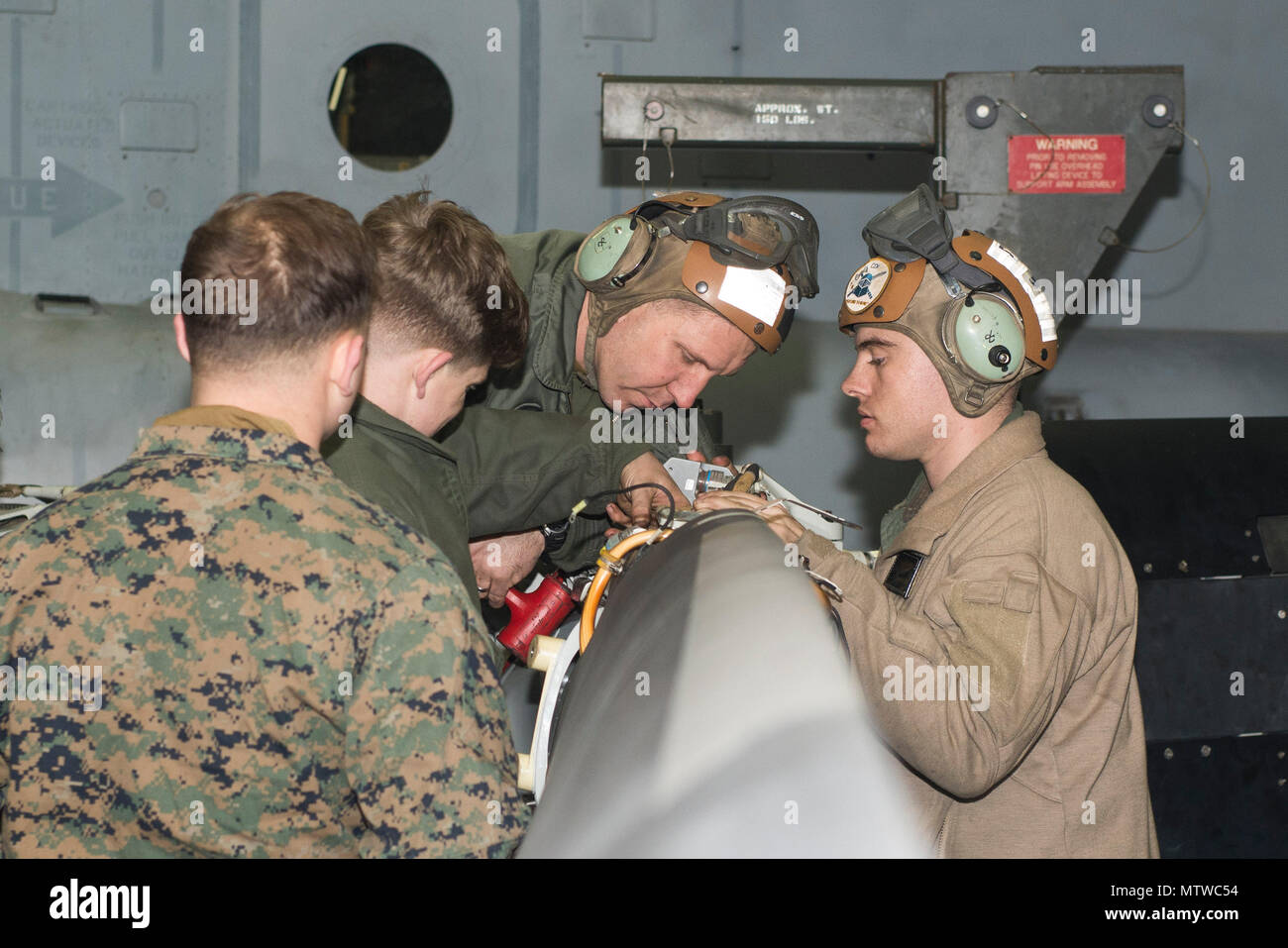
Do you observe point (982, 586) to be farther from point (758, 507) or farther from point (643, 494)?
point (643, 494)

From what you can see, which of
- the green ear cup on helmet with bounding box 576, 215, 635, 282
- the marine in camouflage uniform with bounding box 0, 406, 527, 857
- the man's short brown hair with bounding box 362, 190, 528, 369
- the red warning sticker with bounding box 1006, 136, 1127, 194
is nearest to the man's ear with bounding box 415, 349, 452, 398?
the man's short brown hair with bounding box 362, 190, 528, 369

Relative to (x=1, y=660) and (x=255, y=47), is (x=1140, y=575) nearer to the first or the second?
(x=1, y=660)

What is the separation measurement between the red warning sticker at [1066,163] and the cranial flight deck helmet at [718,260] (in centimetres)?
75

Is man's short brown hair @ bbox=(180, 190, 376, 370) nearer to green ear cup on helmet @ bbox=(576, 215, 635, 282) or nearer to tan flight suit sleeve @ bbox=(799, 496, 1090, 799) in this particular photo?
tan flight suit sleeve @ bbox=(799, 496, 1090, 799)

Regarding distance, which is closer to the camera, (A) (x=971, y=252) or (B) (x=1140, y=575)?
(A) (x=971, y=252)

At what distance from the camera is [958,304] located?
1642mm

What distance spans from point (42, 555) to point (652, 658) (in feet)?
1.70

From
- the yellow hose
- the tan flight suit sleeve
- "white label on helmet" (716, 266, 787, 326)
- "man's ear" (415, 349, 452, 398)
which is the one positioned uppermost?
"white label on helmet" (716, 266, 787, 326)

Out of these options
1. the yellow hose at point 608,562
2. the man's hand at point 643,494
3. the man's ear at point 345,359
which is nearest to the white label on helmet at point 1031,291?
the man's hand at point 643,494

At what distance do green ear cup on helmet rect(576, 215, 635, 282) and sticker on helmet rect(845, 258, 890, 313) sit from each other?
0.44 m

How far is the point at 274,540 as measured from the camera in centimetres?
93

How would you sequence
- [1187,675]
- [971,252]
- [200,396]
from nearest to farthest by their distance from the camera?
1. [200,396]
2. [971,252]
3. [1187,675]

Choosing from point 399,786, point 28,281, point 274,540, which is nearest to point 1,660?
point 274,540

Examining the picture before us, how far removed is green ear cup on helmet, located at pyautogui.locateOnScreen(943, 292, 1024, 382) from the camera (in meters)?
1.61
